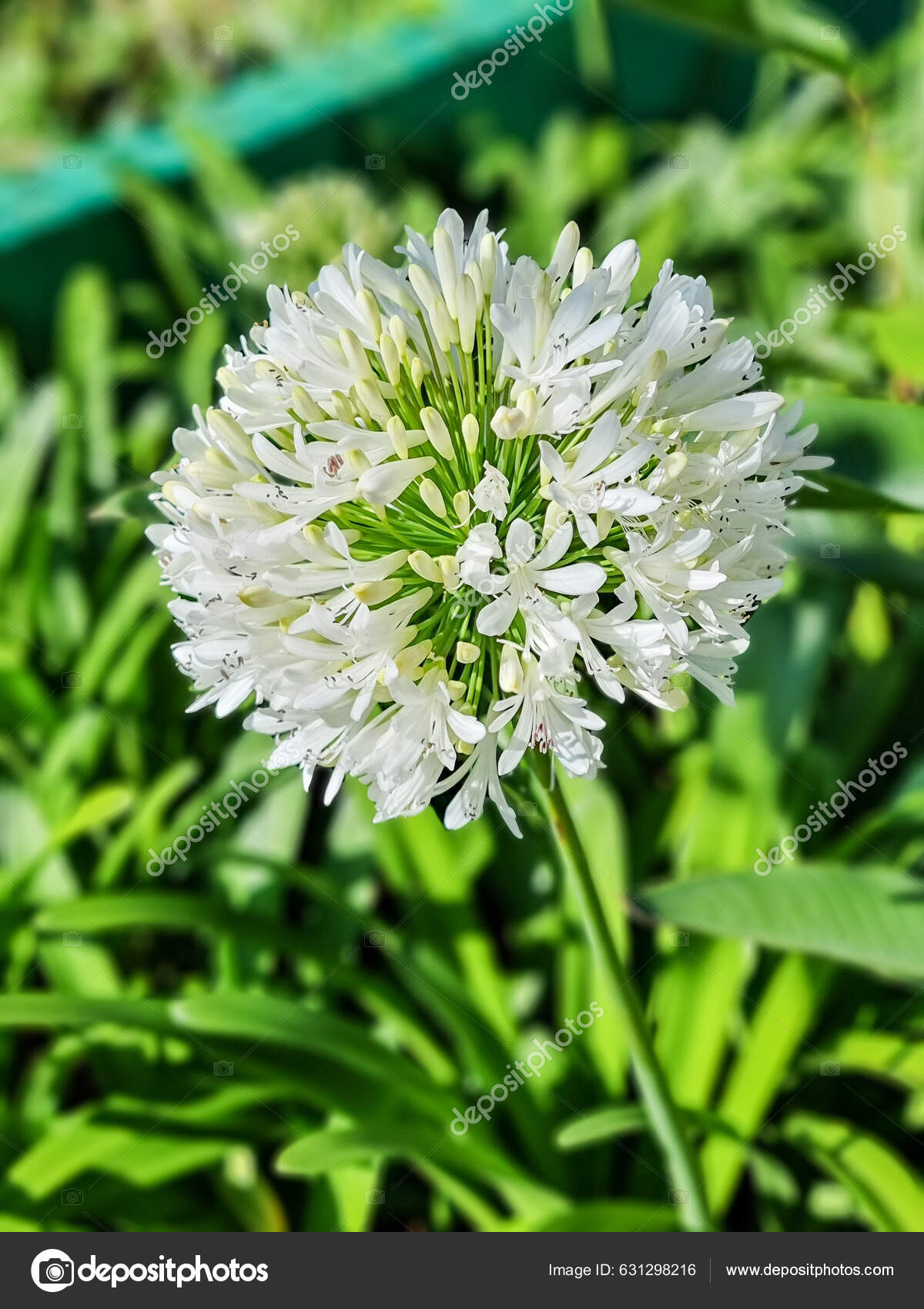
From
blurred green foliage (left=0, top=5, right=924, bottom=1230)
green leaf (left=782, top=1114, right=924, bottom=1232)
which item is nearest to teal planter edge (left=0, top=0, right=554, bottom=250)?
blurred green foliage (left=0, top=5, right=924, bottom=1230)

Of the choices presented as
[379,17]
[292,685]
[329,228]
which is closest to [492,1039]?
[292,685]

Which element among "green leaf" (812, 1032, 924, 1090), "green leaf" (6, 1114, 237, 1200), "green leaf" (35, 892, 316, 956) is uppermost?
"green leaf" (35, 892, 316, 956)

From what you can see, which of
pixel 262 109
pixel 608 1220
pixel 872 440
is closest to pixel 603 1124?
pixel 608 1220

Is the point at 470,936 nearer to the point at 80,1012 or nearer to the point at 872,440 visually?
the point at 80,1012

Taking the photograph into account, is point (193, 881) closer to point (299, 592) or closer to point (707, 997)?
point (707, 997)

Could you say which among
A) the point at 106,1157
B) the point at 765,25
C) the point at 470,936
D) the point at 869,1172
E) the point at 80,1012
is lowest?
the point at 869,1172

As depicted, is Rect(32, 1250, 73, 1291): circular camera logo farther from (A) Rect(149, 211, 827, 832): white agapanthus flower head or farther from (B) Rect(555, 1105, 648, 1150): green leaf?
(A) Rect(149, 211, 827, 832): white agapanthus flower head
